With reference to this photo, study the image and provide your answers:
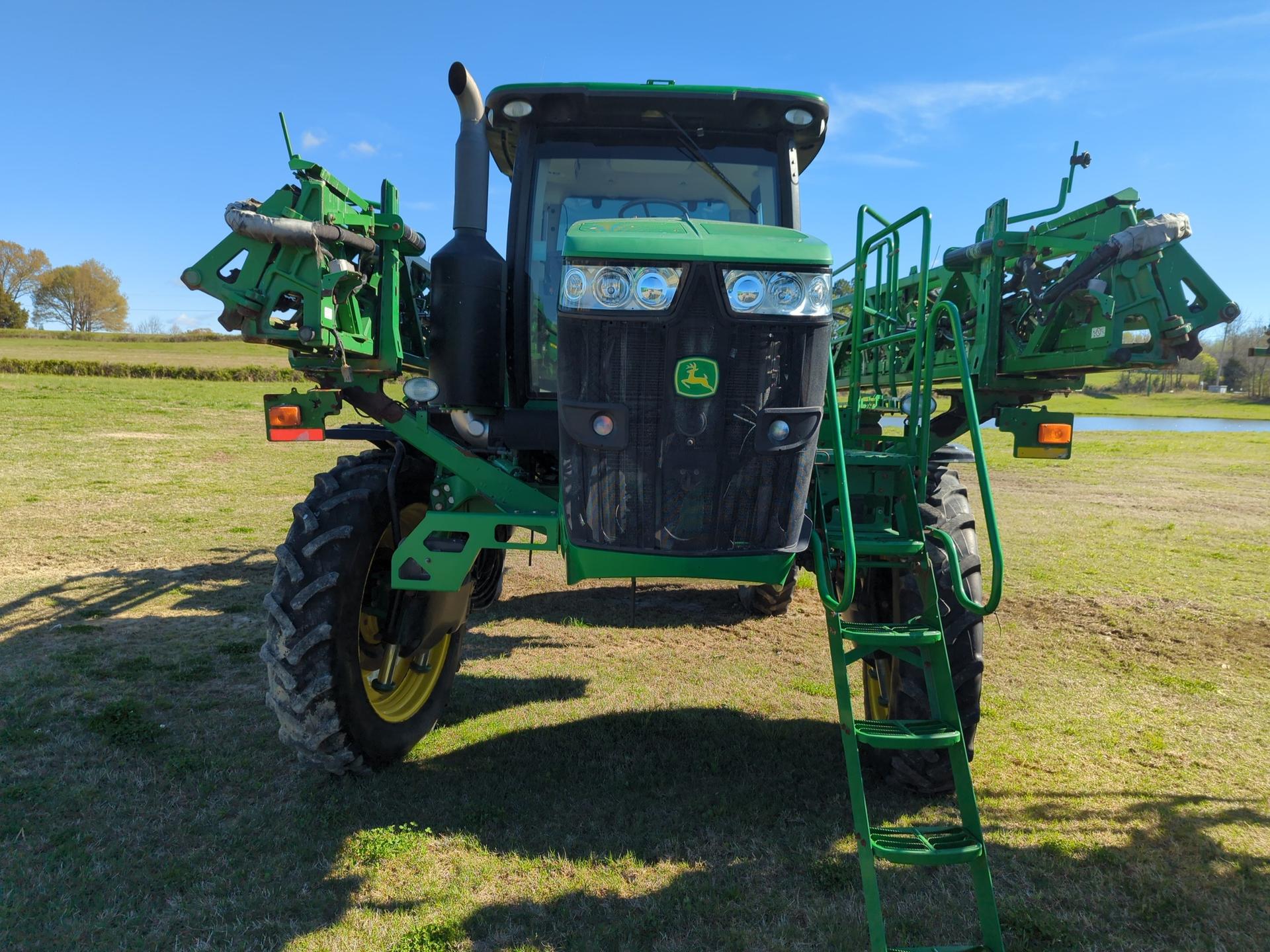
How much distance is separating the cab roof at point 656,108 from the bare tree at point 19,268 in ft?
215

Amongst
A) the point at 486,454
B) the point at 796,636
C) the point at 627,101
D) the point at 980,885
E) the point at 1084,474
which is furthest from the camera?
the point at 1084,474

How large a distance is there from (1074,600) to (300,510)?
633cm

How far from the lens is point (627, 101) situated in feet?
12.0

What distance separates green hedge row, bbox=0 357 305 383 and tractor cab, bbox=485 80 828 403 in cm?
2533

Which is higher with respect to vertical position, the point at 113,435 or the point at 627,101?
the point at 627,101

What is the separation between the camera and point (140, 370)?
29.5 meters

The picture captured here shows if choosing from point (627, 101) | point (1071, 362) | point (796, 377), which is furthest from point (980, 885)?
point (627, 101)

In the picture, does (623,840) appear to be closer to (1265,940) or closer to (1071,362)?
(1265,940)

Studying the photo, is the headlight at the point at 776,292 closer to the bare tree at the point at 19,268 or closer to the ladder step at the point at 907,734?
Answer: the ladder step at the point at 907,734

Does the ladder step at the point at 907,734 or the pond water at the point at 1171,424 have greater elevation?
the pond water at the point at 1171,424

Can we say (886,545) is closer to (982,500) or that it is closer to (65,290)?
(982,500)

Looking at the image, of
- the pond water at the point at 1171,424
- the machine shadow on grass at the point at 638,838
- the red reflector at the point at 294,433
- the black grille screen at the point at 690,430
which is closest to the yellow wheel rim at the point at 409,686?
the machine shadow on grass at the point at 638,838

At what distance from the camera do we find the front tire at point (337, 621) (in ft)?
11.5

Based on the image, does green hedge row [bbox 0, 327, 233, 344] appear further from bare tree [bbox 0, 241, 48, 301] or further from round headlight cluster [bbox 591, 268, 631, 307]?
round headlight cluster [bbox 591, 268, 631, 307]
